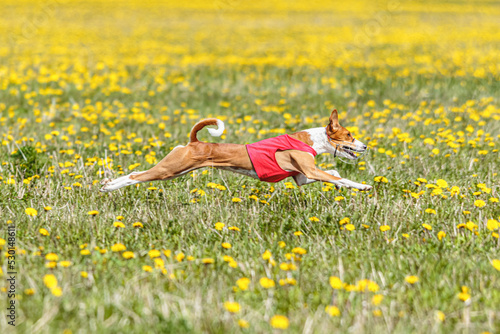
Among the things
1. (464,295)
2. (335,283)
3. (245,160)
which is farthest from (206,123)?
(464,295)

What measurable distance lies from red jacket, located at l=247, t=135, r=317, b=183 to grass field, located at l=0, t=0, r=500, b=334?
37cm

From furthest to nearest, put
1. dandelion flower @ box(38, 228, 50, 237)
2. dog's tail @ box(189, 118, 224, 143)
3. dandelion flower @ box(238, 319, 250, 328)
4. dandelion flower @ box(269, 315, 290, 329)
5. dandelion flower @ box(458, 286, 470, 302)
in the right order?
1. dog's tail @ box(189, 118, 224, 143)
2. dandelion flower @ box(38, 228, 50, 237)
3. dandelion flower @ box(458, 286, 470, 302)
4. dandelion flower @ box(238, 319, 250, 328)
5. dandelion flower @ box(269, 315, 290, 329)

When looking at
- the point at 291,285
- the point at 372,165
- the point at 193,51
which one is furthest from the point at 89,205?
the point at 193,51

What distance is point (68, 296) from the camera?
273 cm

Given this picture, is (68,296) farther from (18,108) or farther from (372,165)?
(18,108)

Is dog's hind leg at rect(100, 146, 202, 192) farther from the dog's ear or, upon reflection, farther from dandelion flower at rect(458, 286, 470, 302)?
dandelion flower at rect(458, 286, 470, 302)

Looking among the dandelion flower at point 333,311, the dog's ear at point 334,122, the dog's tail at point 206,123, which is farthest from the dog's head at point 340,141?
the dandelion flower at point 333,311

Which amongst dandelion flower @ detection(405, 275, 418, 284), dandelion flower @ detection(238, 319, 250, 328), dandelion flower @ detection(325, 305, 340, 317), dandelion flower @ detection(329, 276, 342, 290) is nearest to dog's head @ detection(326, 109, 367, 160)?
dandelion flower @ detection(405, 275, 418, 284)

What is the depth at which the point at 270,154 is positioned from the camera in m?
3.80

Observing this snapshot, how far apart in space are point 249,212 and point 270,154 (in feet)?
1.69

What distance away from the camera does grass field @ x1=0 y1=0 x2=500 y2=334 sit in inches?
106

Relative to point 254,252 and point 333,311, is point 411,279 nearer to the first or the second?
point 333,311

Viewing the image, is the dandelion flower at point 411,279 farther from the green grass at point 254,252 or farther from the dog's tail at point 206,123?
the dog's tail at point 206,123

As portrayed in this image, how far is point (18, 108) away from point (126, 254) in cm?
614
